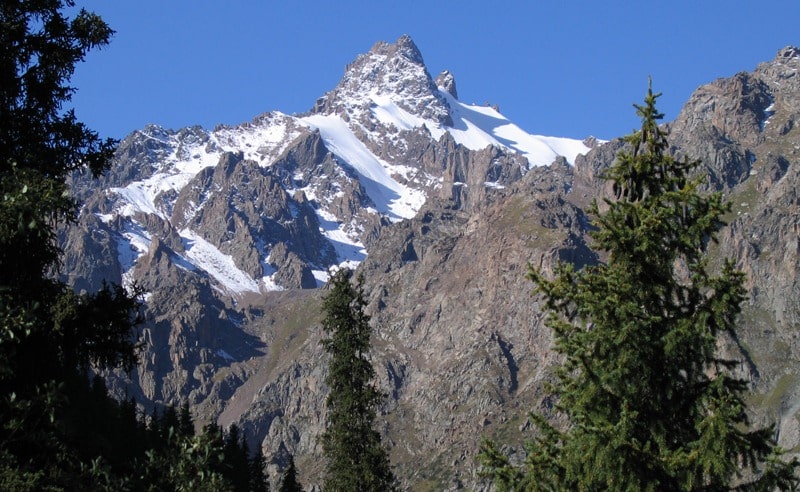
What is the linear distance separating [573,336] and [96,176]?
9.48m

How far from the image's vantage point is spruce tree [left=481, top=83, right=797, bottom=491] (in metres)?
18.6

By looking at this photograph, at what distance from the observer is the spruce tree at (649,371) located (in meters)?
18.6

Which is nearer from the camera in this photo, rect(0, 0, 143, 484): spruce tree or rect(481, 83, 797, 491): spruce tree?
rect(0, 0, 143, 484): spruce tree

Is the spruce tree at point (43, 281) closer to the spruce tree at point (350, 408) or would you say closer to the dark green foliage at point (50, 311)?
the dark green foliage at point (50, 311)

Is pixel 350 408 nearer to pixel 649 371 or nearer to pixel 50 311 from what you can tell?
pixel 649 371

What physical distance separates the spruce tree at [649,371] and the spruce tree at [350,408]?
26.6 meters

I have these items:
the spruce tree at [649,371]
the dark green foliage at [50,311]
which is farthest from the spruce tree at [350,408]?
the dark green foliage at [50,311]

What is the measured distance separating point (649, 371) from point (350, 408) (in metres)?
28.4

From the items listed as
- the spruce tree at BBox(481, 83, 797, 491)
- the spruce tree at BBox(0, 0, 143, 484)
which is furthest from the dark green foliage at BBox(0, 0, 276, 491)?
the spruce tree at BBox(481, 83, 797, 491)

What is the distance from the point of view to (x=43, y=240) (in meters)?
15.8

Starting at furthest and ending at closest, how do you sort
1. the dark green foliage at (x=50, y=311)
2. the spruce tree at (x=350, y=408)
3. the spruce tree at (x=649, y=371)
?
the spruce tree at (x=350, y=408)
the spruce tree at (x=649, y=371)
the dark green foliage at (x=50, y=311)

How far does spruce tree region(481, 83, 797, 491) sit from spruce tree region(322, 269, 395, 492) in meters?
26.6

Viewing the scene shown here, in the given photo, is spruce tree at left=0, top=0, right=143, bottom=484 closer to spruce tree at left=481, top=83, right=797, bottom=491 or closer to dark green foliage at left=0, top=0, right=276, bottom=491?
dark green foliage at left=0, top=0, right=276, bottom=491

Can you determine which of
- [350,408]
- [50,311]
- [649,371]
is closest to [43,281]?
[50,311]
